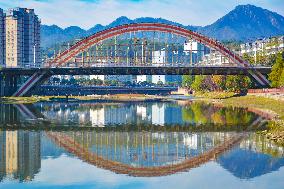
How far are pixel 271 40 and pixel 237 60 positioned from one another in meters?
97.0

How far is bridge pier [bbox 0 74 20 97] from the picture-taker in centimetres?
11606

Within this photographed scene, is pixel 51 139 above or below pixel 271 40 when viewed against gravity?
below

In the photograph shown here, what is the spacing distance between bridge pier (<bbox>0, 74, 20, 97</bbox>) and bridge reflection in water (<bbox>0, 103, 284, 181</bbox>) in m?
60.5

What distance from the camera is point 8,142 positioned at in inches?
1634

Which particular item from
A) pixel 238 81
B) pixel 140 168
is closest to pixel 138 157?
pixel 140 168

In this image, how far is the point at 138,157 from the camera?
34.9 meters

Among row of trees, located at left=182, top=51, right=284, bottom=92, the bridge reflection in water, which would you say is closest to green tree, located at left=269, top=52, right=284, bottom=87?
row of trees, located at left=182, top=51, right=284, bottom=92

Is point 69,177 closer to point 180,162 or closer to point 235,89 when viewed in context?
point 180,162

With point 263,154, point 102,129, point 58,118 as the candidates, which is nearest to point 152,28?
point 58,118

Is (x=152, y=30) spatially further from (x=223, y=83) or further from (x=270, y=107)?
(x=223, y=83)

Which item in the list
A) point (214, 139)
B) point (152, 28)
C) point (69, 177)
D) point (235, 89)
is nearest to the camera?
point (69, 177)

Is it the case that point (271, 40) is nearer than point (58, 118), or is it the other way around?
point (58, 118)

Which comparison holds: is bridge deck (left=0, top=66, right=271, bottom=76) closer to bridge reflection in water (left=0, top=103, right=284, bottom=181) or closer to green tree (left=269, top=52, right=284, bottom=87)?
green tree (left=269, top=52, right=284, bottom=87)

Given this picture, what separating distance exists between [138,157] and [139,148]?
12.8 feet
